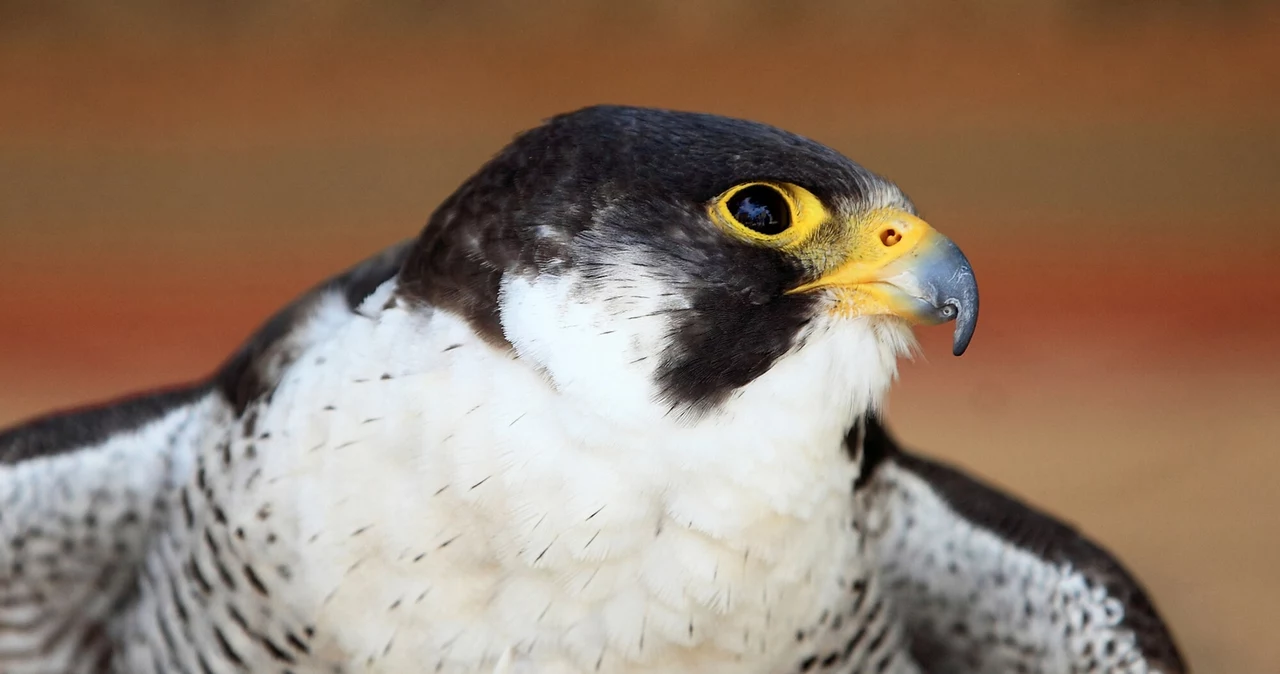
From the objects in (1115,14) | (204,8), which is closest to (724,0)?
(1115,14)

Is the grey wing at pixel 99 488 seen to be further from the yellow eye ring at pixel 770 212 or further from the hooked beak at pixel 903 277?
the hooked beak at pixel 903 277

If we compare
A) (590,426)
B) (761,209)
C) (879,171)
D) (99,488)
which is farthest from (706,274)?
(879,171)

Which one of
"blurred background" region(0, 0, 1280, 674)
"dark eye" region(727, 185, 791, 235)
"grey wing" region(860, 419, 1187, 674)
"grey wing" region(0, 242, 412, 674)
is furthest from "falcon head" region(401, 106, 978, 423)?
"blurred background" region(0, 0, 1280, 674)

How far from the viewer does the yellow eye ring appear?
1570mm

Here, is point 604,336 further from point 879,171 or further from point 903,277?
point 879,171

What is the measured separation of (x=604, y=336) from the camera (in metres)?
1.54

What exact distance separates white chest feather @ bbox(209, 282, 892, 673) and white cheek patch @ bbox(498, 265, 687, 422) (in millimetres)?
27

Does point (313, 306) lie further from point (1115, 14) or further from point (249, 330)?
point (1115, 14)

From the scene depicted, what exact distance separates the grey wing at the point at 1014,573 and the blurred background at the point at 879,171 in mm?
2114

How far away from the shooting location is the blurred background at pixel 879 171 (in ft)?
13.3

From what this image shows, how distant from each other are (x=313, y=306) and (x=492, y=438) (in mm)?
464

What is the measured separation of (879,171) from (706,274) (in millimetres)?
2923

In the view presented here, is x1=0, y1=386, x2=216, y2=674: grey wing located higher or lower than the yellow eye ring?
lower

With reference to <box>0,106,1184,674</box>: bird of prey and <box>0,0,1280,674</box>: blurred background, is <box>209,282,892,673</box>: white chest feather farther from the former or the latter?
<box>0,0,1280,674</box>: blurred background
